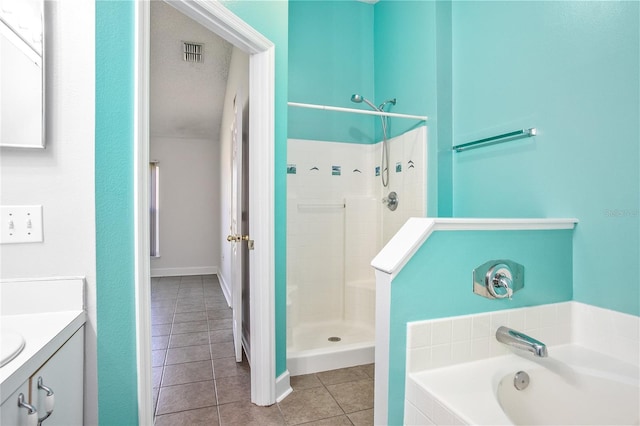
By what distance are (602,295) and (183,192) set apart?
5.72m

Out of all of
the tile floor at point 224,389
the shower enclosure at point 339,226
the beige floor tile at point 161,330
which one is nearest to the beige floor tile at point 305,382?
the tile floor at point 224,389

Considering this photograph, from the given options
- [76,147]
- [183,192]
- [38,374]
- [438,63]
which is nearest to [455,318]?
[38,374]

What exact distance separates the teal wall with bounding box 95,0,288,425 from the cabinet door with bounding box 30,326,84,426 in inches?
2.3

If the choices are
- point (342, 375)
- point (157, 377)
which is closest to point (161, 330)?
point (157, 377)

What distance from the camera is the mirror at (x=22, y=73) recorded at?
0.98 metres

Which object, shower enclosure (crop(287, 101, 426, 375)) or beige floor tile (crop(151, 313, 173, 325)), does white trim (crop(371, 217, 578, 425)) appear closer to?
shower enclosure (crop(287, 101, 426, 375))

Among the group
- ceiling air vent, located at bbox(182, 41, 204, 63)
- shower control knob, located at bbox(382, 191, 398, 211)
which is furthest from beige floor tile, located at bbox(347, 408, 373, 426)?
ceiling air vent, located at bbox(182, 41, 204, 63)

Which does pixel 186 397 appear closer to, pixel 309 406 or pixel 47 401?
pixel 309 406

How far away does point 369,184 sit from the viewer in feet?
10.2

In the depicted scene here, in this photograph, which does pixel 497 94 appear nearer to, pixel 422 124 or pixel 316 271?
pixel 422 124

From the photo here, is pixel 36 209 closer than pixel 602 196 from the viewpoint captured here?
Yes

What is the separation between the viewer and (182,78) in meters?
3.84

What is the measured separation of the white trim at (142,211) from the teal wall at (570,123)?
1742 millimetres

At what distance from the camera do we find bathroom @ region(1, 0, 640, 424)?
1053 mm
